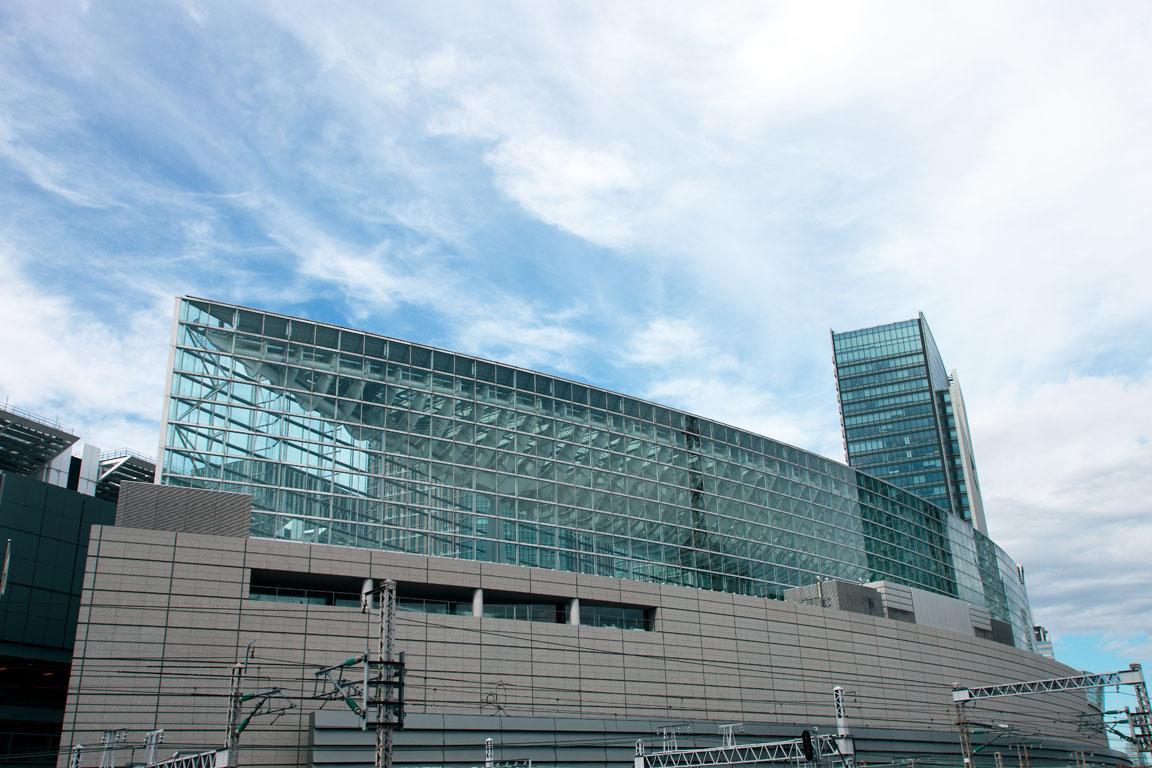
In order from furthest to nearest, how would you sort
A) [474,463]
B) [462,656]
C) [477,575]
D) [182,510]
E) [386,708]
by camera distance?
[474,463], [477,575], [462,656], [182,510], [386,708]

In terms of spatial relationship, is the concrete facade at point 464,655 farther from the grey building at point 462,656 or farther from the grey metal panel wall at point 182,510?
the grey metal panel wall at point 182,510

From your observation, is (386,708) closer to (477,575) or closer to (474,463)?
(477,575)

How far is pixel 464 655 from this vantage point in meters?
65.2

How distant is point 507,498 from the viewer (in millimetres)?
79125

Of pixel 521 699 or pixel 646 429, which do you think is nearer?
pixel 521 699

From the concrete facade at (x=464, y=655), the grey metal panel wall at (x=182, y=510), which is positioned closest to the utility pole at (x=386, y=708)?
the concrete facade at (x=464, y=655)

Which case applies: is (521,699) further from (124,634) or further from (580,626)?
(124,634)

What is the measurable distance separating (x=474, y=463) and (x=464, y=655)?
17706mm

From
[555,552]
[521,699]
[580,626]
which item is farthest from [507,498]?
[521,699]

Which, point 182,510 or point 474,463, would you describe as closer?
point 182,510

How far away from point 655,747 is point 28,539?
47.3 meters

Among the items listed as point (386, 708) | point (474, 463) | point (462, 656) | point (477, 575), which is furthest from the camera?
point (474, 463)

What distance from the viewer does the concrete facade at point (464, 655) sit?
54.8 meters

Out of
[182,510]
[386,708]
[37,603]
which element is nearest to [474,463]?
[182,510]
